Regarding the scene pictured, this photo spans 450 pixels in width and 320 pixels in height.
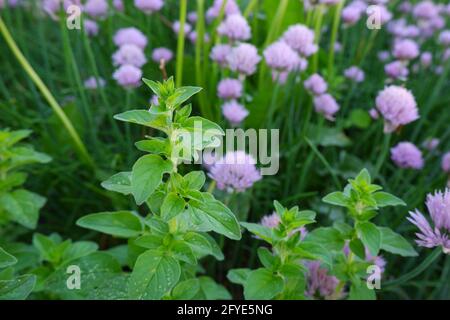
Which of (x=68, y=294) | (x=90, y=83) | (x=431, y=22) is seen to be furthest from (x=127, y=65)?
(x=431, y=22)

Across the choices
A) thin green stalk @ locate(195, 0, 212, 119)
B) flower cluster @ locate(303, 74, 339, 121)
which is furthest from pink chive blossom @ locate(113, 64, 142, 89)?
flower cluster @ locate(303, 74, 339, 121)

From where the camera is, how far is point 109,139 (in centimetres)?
141

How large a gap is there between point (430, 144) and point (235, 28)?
0.50 m

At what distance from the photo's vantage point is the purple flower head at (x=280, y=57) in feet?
3.60

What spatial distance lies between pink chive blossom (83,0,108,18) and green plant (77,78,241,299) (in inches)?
31.0

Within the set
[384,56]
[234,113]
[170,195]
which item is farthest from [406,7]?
[170,195]

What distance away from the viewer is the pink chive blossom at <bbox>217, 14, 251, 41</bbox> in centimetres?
115

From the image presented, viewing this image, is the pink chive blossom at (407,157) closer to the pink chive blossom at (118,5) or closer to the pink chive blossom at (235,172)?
the pink chive blossom at (235,172)

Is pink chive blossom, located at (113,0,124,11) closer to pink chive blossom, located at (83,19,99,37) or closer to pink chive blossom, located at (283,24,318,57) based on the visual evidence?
pink chive blossom, located at (83,19,99,37)

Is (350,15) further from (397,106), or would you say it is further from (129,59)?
(129,59)

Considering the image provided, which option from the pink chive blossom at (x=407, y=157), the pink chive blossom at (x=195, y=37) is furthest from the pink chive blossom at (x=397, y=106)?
the pink chive blossom at (x=195, y=37)

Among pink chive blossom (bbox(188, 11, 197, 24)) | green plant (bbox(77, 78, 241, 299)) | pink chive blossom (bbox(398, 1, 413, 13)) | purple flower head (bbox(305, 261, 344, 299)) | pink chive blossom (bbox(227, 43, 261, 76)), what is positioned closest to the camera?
green plant (bbox(77, 78, 241, 299))

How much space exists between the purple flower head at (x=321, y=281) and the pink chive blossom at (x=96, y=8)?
0.86 meters

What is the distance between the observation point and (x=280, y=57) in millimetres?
A: 1097
